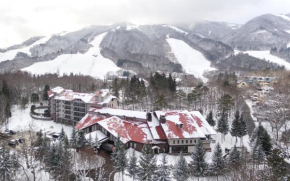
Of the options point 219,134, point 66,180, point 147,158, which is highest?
point 147,158

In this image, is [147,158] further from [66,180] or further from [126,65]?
[126,65]

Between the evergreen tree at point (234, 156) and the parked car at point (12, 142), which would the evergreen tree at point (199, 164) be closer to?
the evergreen tree at point (234, 156)

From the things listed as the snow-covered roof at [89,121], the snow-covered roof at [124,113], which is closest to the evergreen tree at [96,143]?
the snow-covered roof at [89,121]

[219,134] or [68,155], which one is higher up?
[68,155]

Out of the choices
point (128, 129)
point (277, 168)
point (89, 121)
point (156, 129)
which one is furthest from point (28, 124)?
point (277, 168)

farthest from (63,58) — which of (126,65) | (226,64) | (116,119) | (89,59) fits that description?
(116,119)

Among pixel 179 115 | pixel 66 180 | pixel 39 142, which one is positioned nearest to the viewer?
pixel 66 180
